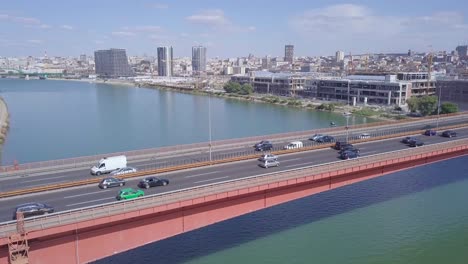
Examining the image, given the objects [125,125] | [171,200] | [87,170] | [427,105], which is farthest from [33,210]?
[427,105]

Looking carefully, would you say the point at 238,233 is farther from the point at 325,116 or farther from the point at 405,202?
the point at 325,116

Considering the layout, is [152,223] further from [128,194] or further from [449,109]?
[449,109]

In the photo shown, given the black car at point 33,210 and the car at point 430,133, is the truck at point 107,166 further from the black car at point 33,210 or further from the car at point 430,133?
the car at point 430,133

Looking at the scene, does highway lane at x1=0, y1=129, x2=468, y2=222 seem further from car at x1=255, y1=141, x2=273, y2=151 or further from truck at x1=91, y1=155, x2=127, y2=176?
truck at x1=91, y1=155, x2=127, y2=176

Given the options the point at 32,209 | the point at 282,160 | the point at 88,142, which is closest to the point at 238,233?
the point at 282,160

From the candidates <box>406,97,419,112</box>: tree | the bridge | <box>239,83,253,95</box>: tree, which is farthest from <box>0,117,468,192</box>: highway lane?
<box>239,83,253,95</box>: tree

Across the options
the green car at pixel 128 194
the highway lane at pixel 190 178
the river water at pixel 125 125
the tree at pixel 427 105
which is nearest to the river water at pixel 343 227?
the river water at pixel 125 125
